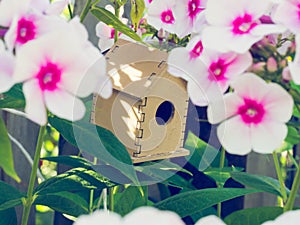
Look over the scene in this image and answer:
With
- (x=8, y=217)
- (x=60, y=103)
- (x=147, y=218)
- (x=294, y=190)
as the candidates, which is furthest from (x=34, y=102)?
(x=8, y=217)

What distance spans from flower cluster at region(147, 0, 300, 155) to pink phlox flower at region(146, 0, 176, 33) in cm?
22

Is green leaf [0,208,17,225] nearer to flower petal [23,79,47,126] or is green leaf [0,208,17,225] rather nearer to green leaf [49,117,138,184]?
green leaf [49,117,138,184]

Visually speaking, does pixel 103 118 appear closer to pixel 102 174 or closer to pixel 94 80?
pixel 102 174

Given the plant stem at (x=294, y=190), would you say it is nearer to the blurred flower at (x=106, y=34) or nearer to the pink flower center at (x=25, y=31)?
the pink flower center at (x=25, y=31)

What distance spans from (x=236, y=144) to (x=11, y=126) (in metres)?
0.99

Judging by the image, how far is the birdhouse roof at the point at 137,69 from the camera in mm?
810

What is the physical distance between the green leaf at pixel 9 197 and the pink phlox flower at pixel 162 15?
30 cm

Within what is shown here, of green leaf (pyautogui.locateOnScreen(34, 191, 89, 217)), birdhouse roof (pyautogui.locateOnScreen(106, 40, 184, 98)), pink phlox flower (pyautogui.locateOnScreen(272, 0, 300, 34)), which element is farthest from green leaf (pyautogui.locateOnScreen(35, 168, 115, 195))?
pink phlox flower (pyautogui.locateOnScreen(272, 0, 300, 34))

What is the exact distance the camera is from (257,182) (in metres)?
0.80

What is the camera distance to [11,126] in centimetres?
149

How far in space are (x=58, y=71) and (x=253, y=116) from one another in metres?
0.18

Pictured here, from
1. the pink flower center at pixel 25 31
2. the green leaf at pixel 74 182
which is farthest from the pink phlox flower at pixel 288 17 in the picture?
the green leaf at pixel 74 182

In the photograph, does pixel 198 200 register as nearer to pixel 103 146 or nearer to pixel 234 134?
pixel 103 146

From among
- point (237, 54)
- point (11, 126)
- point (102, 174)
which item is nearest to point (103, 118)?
point (102, 174)
